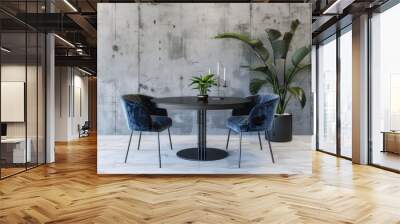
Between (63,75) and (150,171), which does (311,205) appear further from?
(63,75)

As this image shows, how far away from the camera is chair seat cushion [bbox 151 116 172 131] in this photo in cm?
398

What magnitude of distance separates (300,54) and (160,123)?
2077 mm

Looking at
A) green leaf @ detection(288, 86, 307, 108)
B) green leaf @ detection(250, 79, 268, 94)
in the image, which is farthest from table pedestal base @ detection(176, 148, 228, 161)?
green leaf @ detection(288, 86, 307, 108)

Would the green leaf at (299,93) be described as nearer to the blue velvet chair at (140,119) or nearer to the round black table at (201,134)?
the round black table at (201,134)

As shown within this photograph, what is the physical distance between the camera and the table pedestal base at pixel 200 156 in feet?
14.0


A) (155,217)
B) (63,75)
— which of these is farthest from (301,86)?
(63,75)

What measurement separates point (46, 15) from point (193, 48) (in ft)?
8.76

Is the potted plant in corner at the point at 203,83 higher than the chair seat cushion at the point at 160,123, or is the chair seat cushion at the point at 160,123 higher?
the potted plant in corner at the point at 203,83

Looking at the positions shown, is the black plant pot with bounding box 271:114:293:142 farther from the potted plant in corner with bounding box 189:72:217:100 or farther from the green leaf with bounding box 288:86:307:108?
the potted plant in corner with bounding box 189:72:217:100

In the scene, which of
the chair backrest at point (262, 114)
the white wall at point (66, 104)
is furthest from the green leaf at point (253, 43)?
the white wall at point (66, 104)

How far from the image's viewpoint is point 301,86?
446 centimetres

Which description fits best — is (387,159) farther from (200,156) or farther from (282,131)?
(200,156)

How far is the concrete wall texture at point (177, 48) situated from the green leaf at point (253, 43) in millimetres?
137

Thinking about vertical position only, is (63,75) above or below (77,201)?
above
